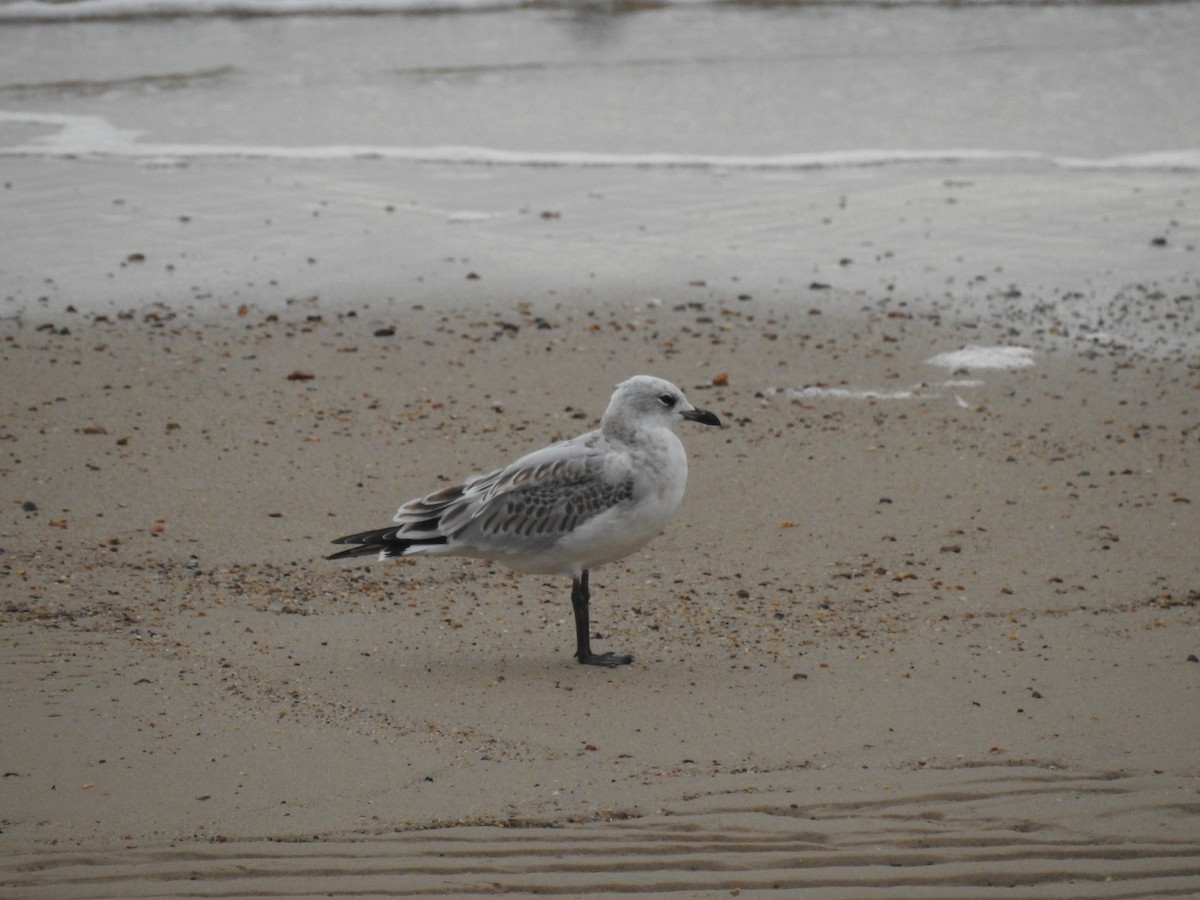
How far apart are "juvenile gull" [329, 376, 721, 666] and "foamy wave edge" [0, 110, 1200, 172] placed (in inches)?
359

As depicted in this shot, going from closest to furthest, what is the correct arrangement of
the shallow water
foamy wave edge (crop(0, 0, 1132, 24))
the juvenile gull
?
the juvenile gull, the shallow water, foamy wave edge (crop(0, 0, 1132, 24))

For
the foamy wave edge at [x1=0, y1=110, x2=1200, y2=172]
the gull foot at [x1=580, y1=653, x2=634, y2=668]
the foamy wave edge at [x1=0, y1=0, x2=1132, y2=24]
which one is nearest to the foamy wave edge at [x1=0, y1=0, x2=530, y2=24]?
the foamy wave edge at [x1=0, y1=0, x2=1132, y2=24]

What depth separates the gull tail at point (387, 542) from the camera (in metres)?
6.58

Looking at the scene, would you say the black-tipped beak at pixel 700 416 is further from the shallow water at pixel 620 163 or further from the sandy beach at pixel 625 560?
the shallow water at pixel 620 163

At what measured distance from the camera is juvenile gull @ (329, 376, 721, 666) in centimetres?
650

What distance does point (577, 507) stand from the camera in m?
6.55

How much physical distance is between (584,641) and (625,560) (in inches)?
51.0

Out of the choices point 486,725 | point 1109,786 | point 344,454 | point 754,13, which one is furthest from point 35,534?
point 754,13

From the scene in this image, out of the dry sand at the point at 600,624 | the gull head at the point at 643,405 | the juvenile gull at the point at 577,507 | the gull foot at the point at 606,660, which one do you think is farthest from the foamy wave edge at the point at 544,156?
the gull foot at the point at 606,660

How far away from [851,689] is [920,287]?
6.16 m

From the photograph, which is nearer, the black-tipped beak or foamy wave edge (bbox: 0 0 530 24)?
the black-tipped beak

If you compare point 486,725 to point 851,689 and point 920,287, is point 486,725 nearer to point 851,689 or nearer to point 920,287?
point 851,689

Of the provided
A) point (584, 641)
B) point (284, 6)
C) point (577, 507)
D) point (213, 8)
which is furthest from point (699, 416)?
point (213, 8)

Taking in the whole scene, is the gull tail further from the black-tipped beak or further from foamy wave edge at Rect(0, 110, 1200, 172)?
foamy wave edge at Rect(0, 110, 1200, 172)
